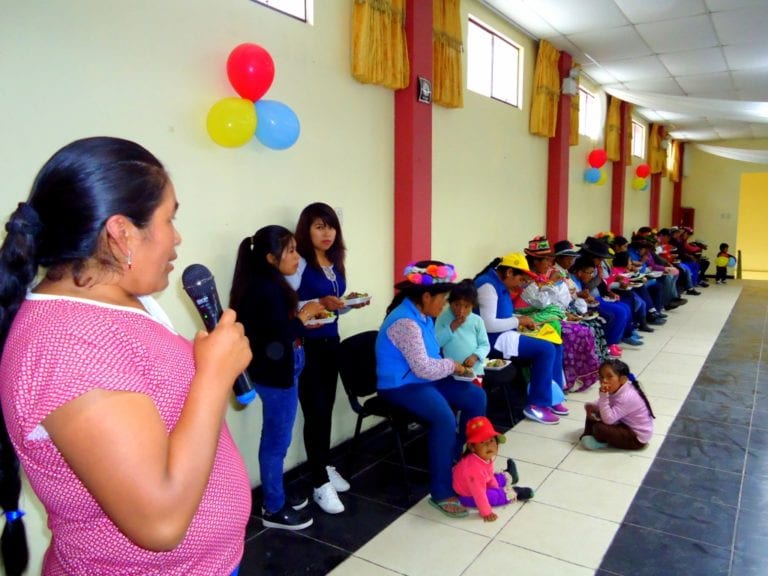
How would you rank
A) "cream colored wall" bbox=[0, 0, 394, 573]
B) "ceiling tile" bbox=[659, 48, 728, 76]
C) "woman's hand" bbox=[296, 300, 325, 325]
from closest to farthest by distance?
"cream colored wall" bbox=[0, 0, 394, 573] < "woman's hand" bbox=[296, 300, 325, 325] < "ceiling tile" bbox=[659, 48, 728, 76]

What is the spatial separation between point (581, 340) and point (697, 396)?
927 millimetres

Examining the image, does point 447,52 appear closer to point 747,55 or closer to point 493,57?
point 493,57

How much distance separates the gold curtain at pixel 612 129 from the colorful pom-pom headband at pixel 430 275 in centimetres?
574

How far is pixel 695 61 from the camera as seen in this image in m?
6.11

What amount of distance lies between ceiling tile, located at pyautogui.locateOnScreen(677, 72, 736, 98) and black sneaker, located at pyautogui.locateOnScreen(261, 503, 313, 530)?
6773 mm

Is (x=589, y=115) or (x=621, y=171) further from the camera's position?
(x=621, y=171)

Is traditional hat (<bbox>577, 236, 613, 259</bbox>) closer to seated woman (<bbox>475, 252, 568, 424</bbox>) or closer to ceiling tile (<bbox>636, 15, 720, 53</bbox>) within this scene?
seated woman (<bbox>475, 252, 568, 424</bbox>)

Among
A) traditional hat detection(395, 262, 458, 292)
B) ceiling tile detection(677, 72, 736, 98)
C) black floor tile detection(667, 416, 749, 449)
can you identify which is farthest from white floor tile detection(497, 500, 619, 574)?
ceiling tile detection(677, 72, 736, 98)

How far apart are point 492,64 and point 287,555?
14.1 feet

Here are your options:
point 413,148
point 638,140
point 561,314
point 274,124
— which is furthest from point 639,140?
point 274,124

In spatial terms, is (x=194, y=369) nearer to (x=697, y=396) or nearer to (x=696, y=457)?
(x=696, y=457)

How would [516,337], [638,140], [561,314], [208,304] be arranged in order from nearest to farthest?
1. [208,304]
2. [516,337]
3. [561,314]
4. [638,140]

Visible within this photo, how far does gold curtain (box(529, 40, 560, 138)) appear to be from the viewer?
18.0ft

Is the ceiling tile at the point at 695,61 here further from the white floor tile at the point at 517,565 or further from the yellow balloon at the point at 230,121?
the white floor tile at the point at 517,565
